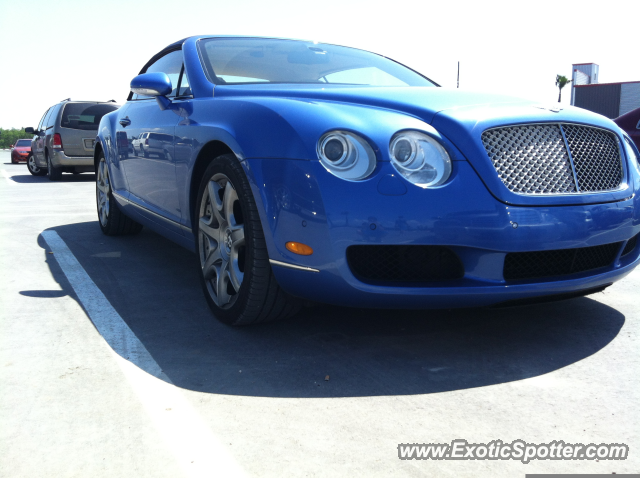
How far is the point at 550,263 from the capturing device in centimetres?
258

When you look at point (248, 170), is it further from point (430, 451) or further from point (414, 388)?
point (430, 451)

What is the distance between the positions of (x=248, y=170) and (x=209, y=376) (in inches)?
34.2

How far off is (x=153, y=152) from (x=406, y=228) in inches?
83.4

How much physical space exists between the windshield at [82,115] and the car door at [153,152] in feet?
29.7

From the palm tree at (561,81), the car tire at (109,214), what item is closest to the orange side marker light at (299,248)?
the car tire at (109,214)

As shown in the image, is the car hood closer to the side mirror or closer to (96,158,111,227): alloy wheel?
the side mirror

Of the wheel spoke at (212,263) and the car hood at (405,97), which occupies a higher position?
the car hood at (405,97)

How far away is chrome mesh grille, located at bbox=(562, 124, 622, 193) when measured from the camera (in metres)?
2.69

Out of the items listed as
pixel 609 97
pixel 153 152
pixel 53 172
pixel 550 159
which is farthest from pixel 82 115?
pixel 609 97

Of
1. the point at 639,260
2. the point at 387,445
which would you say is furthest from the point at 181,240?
the point at 639,260

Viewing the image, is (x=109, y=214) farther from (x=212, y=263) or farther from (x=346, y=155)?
(x=346, y=155)

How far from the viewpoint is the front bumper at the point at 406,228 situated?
236 centimetres

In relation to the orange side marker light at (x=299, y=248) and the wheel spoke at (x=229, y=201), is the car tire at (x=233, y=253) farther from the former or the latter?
the orange side marker light at (x=299, y=248)

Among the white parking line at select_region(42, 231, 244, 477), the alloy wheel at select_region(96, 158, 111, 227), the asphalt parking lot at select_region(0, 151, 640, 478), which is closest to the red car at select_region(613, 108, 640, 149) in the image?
the asphalt parking lot at select_region(0, 151, 640, 478)
